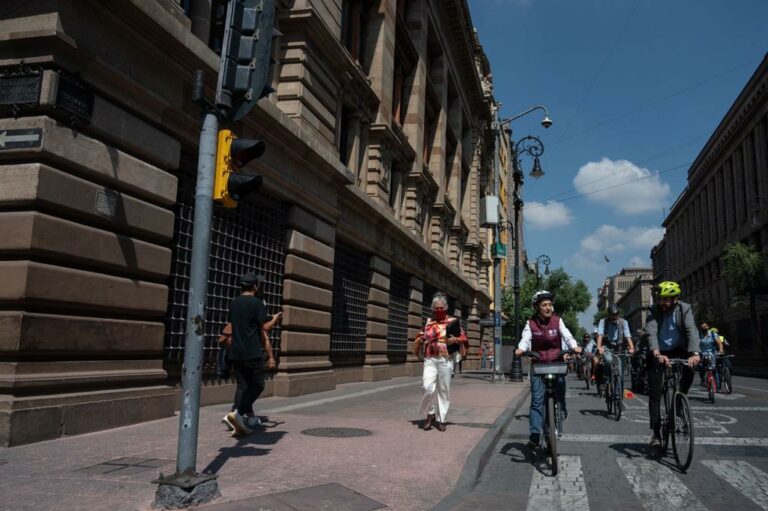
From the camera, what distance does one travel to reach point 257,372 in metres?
7.30

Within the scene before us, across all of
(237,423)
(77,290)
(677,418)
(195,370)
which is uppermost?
(77,290)

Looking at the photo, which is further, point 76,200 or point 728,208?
point 728,208

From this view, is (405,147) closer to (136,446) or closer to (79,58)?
(79,58)

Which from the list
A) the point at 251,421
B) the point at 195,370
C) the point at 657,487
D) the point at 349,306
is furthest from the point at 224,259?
the point at 657,487

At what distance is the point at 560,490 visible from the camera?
5477mm

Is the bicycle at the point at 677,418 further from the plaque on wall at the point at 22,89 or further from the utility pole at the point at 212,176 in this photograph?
the plaque on wall at the point at 22,89

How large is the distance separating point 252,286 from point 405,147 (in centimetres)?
1566

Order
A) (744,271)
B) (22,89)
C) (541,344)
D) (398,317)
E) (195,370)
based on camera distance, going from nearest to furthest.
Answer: (195,370)
(22,89)
(541,344)
(398,317)
(744,271)

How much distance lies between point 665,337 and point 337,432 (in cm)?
422

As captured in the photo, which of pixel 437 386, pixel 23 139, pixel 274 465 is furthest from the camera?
pixel 437 386

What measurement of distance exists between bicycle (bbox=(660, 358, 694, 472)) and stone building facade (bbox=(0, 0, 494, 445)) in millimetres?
6414

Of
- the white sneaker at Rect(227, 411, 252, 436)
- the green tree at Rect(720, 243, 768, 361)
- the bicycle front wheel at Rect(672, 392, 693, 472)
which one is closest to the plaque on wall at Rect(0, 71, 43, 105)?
the white sneaker at Rect(227, 411, 252, 436)

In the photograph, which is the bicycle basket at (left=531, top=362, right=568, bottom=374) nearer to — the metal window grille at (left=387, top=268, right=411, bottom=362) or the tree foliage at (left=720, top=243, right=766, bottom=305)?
the metal window grille at (left=387, top=268, right=411, bottom=362)

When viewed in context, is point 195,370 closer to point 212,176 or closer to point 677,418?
point 212,176
